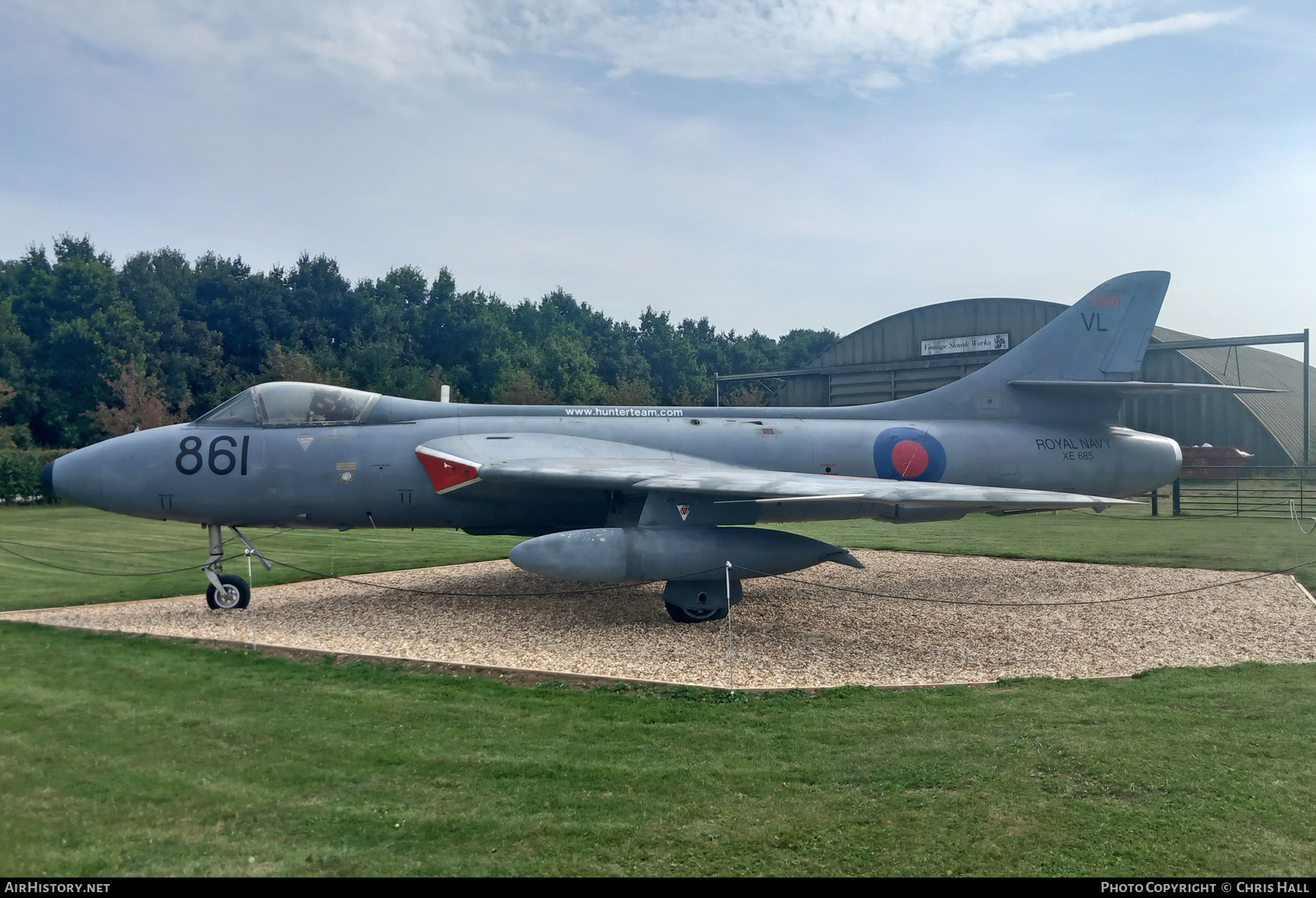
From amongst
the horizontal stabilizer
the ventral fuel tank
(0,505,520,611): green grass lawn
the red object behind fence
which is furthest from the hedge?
the red object behind fence

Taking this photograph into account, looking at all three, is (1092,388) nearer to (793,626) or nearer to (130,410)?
(793,626)

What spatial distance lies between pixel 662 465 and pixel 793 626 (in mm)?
2506

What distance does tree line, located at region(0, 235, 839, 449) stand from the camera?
3353cm

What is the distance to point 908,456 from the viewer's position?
12.0 metres

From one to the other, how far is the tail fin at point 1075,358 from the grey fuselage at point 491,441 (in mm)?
122

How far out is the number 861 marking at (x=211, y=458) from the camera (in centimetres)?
1000

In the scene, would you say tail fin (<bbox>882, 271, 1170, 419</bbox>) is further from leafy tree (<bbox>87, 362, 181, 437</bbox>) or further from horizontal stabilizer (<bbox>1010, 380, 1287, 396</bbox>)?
leafy tree (<bbox>87, 362, 181, 437</bbox>)

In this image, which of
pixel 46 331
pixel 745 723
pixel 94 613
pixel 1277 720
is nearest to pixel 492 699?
pixel 745 723

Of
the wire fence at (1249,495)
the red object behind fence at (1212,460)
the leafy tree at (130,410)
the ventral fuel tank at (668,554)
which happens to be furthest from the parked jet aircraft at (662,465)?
the leafy tree at (130,410)

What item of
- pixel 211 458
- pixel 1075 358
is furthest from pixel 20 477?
pixel 1075 358

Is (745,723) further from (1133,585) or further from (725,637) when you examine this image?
(1133,585)

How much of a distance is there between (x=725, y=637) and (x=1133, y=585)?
711 centimetres

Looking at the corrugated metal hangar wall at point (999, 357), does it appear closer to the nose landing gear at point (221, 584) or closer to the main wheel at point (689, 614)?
the main wheel at point (689, 614)

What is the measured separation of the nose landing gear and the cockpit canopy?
136 cm
